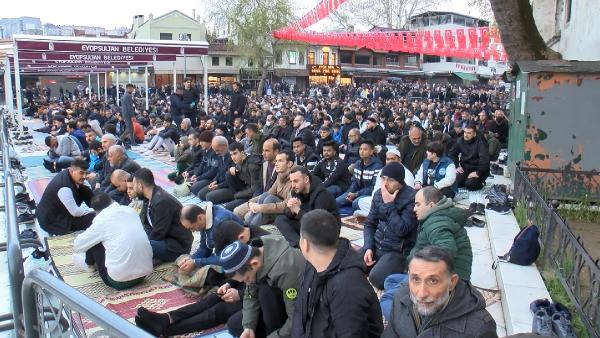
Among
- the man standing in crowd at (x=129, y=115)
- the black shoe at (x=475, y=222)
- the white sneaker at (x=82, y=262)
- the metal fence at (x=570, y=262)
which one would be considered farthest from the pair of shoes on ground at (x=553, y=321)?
the man standing in crowd at (x=129, y=115)

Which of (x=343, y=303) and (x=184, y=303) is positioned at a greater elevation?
(x=343, y=303)

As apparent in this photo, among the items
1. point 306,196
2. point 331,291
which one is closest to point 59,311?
point 331,291

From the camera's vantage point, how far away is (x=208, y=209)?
5133 millimetres

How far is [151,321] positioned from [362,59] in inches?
2178

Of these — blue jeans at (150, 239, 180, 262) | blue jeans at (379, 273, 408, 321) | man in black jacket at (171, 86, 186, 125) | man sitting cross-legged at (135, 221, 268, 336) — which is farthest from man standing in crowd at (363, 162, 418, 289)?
man in black jacket at (171, 86, 186, 125)

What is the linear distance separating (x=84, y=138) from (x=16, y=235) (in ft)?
33.1

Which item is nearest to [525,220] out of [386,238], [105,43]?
[386,238]

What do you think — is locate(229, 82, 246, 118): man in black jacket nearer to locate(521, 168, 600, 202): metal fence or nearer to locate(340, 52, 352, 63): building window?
locate(521, 168, 600, 202): metal fence

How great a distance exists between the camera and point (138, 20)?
51250 mm

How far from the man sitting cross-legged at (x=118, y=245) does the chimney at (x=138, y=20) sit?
48.7 metres

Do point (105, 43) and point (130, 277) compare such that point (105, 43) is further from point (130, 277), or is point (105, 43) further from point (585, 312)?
point (585, 312)

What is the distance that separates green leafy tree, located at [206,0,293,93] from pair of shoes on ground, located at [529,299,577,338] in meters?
39.2

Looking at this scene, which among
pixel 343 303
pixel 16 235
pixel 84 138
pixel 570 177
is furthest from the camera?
pixel 84 138

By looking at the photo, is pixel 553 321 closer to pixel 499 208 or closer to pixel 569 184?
pixel 499 208
